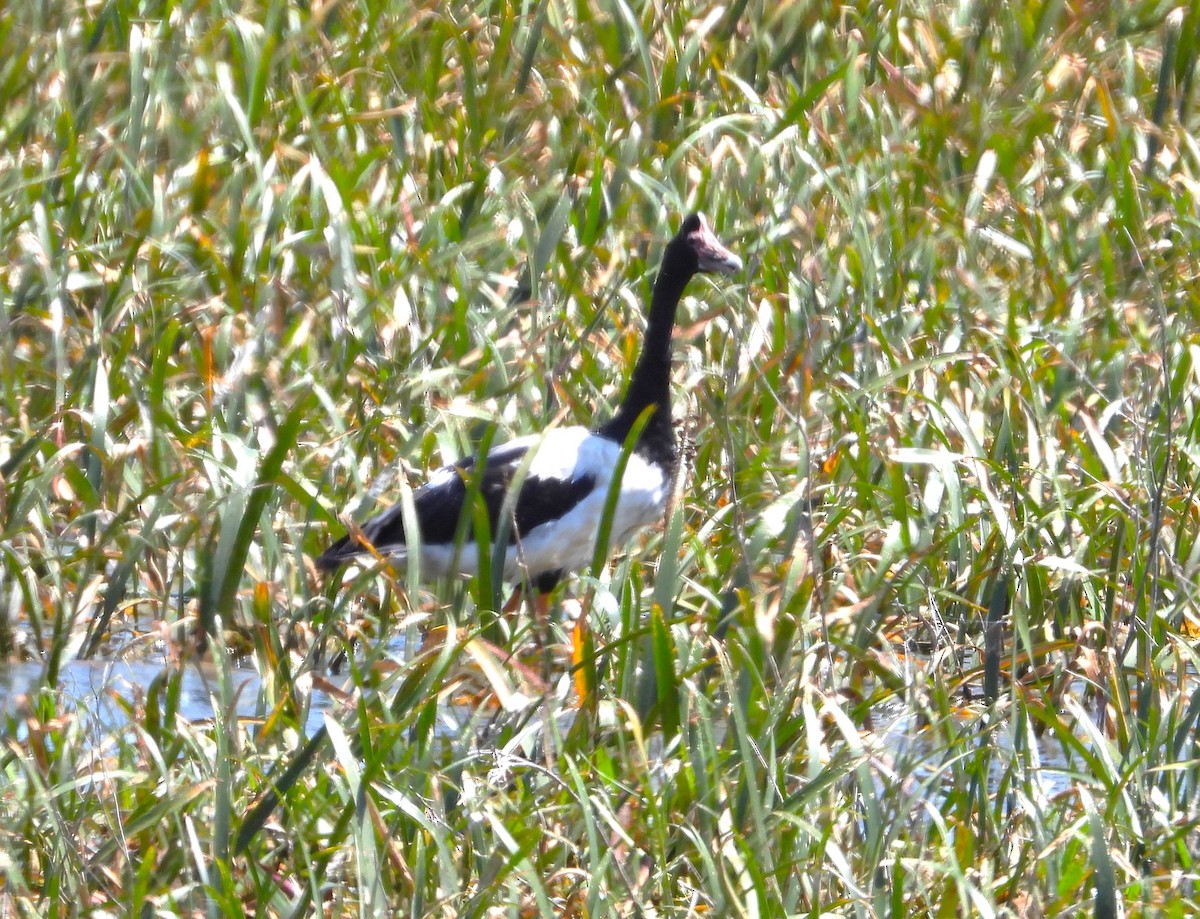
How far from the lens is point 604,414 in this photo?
5.28 meters

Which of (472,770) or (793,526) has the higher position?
(793,526)

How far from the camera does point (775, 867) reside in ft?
9.29

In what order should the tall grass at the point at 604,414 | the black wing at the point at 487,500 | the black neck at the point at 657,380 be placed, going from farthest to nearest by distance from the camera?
the black neck at the point at 657,380, the black wing at the point at 487,500, the tall grass at the point at 604,414

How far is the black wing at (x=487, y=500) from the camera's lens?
15.4 ft

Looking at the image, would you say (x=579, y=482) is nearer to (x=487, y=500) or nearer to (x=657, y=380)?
(x=487, y=500)

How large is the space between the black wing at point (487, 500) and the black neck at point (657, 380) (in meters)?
0.19

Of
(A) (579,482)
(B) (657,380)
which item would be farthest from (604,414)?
(A) (579,482)

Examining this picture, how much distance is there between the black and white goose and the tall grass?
0.10m

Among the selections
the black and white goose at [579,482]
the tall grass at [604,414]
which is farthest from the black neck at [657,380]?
the tall grass at [604,414]

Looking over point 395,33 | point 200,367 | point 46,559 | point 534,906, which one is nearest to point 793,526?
point 534,906

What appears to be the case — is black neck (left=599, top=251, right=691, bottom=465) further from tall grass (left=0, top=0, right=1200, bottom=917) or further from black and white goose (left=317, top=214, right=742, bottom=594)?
tall grass (left=0, top=0, right=1200, bottom=917)

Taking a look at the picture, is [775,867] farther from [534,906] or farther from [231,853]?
[231,853]

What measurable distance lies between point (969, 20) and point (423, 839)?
13.9 ft

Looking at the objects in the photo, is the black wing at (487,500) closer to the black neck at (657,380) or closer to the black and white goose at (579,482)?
the black and white goose at (579,482)
